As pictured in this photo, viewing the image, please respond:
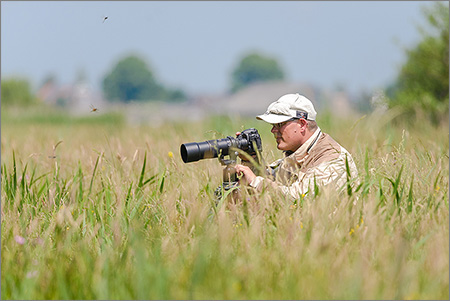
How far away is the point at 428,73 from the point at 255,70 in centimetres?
7847

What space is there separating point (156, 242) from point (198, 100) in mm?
85719

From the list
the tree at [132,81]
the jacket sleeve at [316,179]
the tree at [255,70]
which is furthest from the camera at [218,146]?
the tree at [132,81]

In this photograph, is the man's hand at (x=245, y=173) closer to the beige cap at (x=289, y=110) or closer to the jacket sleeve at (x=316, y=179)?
the jacket sleeve at (x=316, y=179)

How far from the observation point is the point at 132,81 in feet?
289

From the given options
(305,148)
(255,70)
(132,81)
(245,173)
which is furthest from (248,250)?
(132,81)

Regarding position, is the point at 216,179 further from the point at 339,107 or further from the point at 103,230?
the point at 339,107

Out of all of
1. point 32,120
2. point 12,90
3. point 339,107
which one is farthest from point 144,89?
point 339,107

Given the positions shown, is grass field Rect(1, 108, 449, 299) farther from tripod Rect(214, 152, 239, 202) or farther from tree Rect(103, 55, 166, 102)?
tree Rect(103, 55, 166, 102)

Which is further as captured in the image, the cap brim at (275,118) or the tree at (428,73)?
the tree at (428,73)

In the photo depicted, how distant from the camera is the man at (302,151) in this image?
2990 mm

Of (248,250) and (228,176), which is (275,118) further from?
(248,250)

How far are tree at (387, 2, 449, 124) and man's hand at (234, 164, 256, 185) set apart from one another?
24.3 ft

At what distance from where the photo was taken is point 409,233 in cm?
253

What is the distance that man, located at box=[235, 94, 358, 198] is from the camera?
2.99 metres
